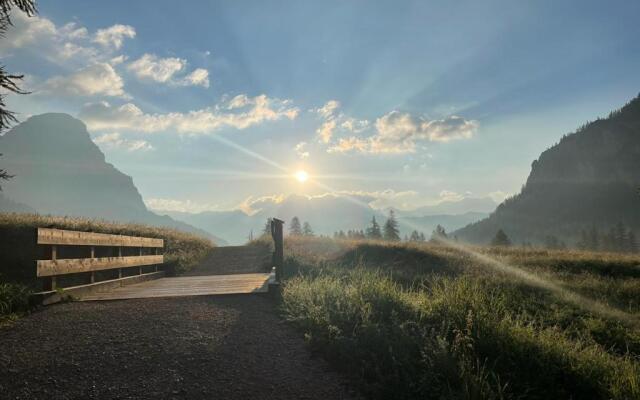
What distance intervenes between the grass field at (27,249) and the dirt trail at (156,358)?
552 millimetres

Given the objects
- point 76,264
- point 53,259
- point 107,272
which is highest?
point 53,259

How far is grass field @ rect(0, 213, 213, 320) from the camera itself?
6863 millimetres

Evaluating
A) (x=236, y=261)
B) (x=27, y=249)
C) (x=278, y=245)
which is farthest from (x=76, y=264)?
(x=236, y=261)

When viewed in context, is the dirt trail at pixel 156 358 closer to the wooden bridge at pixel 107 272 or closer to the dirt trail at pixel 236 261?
the wooden bridge at pixel 107 272

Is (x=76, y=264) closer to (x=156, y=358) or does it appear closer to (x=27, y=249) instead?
(x=156, y=358)

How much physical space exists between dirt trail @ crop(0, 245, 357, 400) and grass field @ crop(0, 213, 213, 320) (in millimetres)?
552

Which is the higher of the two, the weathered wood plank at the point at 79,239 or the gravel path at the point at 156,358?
the weathered wood plank at the point at 79,239

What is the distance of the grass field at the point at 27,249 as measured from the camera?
686 centimetres

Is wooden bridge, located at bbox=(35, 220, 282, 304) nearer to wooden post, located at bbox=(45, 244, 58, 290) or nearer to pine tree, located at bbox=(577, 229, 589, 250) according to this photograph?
wooden post, located at bbox=(45, 244, 58, 290)

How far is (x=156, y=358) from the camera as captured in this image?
4.94 meters

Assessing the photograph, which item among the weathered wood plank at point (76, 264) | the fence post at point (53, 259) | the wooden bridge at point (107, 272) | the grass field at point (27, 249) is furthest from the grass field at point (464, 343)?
the grass field at point (27, 249)

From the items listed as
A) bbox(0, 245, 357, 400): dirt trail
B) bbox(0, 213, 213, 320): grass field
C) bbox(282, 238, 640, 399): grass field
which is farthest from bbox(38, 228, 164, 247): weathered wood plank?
bbox(282, 238, 640, 399): grass field

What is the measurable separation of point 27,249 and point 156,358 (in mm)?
9609

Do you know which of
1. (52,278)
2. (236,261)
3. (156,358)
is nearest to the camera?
(156,358)
